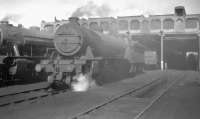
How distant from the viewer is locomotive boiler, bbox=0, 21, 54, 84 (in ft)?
48.0

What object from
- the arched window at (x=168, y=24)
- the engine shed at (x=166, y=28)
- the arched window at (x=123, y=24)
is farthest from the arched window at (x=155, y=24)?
the arched window at (x=123, y=24)

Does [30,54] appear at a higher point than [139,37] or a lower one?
lower

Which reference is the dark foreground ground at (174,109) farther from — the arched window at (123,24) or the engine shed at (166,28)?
the arched window at (123,24)

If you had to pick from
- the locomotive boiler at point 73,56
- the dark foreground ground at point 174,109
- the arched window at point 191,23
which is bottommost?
the dark foreground ground at point 174,109

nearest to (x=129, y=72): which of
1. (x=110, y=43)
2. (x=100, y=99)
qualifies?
(x=110, y=43)

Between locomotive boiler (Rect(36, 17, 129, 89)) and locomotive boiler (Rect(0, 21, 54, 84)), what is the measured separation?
2219 millimetres

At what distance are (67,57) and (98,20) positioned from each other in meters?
36.9

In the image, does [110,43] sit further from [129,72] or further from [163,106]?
[163,106]

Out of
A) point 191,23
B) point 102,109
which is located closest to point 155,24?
point 191,23

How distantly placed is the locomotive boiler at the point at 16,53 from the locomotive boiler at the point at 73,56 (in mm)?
2219

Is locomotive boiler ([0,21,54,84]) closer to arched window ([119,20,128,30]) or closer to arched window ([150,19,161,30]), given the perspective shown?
arched window ([119,20,128,30])

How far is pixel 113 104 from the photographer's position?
883 cm

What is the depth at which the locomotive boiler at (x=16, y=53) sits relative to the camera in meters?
14.6

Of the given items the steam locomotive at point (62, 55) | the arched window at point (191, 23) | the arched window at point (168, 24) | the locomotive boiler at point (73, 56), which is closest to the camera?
the locomotive boiler at point (73, 56)
